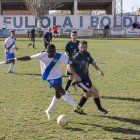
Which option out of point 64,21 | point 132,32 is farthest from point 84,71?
point 64,21

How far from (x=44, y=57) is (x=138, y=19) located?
45.8 metres

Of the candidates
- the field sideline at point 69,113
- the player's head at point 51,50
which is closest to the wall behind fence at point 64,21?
the field sideline at point 69,113

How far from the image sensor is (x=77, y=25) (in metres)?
48.4

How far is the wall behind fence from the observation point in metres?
47.7

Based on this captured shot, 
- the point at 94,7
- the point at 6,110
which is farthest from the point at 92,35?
the point at 6,110

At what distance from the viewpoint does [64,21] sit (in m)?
48.2

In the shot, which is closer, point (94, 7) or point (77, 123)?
point (77, 123)

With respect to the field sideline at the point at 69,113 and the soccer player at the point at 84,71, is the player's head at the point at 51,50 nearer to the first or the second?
the soccer player at the point at 84,71

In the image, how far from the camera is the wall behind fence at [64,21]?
47719mm

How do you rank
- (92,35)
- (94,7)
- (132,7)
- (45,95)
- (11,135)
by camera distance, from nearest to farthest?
(11,135), (45,95), (92,35), (94,7), (132,7)

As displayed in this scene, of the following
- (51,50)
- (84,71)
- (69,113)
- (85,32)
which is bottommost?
(69,113)

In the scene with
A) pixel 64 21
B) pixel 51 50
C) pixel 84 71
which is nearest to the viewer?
pixel 51 50

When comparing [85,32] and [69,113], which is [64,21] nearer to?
[85,32]

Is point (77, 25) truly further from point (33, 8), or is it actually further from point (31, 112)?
point (31, 112)
